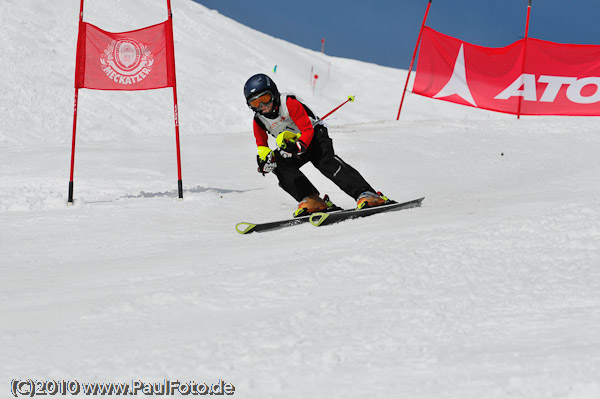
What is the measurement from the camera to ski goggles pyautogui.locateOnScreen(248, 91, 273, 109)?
5762 millimetres

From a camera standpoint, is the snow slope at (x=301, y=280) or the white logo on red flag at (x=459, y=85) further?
the white logo on red flag at (x=459, y=85)

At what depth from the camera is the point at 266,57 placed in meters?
30.2

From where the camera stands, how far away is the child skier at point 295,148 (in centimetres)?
578

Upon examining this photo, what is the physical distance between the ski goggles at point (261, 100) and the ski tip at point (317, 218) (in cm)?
115

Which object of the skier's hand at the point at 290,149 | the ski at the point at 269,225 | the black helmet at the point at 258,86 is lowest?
the ski at the point at 269,225

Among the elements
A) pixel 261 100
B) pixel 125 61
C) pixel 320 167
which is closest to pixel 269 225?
pixel 320 167

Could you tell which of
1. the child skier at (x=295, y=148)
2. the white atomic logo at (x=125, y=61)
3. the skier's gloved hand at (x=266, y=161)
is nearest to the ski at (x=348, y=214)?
the child skier at (x=295, y=148)

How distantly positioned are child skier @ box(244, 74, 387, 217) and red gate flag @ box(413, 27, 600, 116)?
26.4 feet

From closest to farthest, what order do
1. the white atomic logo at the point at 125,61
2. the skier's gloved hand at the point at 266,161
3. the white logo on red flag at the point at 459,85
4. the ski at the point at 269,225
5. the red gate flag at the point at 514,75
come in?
the ski at the point at 269,225 < the skier's gloved hand at the point at 266,161 < the white atomic logo at the point at 125,61 < the red gate flag at the point at 514,75 < the white logo on red flag at the point at 459,85

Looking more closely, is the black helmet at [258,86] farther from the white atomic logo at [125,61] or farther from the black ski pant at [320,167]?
the white atomic logo at [125,61]

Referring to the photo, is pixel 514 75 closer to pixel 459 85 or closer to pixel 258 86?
pixel 459 85

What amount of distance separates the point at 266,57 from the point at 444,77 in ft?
58.7

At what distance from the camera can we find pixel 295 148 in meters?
5.75

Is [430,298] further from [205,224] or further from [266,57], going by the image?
[266,57]
